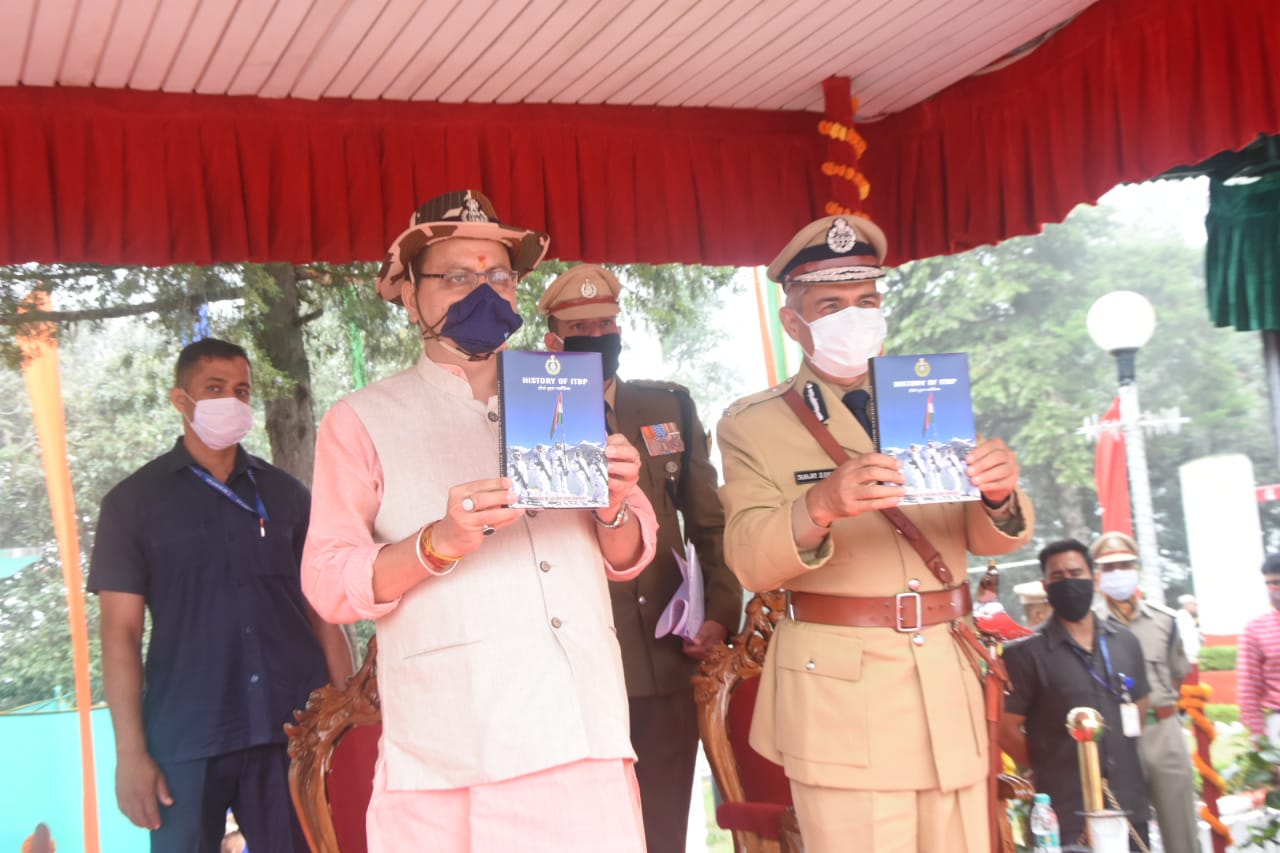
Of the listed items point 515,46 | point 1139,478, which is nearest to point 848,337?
point 515,46

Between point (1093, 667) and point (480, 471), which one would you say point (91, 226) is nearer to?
point (480, 471)

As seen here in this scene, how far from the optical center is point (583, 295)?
11.8 ft

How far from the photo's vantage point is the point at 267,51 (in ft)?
11.6

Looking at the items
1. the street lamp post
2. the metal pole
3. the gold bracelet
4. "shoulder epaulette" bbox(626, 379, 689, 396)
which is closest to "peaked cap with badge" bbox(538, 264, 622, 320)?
"shoulder epaulette" bbox(626, 379, 689, 396)

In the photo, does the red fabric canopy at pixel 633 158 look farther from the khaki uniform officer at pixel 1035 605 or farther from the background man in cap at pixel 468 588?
the khaki uniform officer at pixel 1035 605

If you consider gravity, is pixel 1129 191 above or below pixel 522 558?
above

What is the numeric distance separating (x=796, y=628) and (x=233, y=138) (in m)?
2.48

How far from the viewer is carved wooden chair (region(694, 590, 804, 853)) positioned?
9.92ft

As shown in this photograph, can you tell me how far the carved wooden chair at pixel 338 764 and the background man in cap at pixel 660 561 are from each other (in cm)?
88

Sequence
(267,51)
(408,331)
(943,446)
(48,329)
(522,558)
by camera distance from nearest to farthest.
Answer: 1. (522,558)
2. (943,446)
3. (267,51)
4. (48,329)
5. (408,331)

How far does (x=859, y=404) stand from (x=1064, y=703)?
8.67 feet

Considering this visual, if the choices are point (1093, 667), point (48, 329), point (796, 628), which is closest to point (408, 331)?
point (48, 329)

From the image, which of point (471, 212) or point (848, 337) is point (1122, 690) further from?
point (471, 212)

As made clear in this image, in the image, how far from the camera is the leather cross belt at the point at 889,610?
2453 mm
